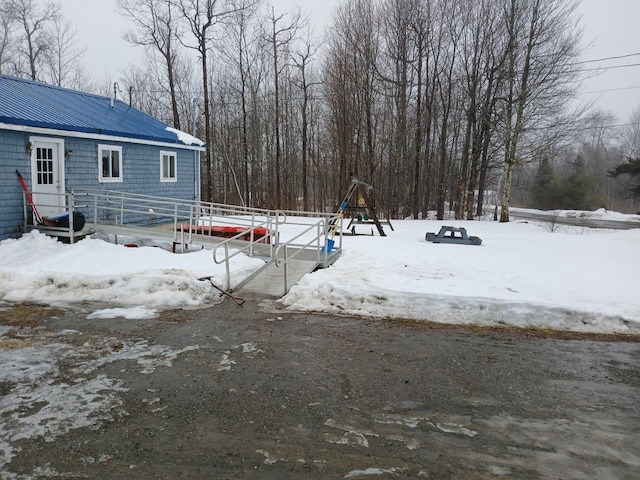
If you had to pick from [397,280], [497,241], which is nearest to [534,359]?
[397,280]

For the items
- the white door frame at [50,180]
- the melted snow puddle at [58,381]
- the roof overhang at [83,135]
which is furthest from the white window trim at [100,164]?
the melted snow puddle at [58,381]

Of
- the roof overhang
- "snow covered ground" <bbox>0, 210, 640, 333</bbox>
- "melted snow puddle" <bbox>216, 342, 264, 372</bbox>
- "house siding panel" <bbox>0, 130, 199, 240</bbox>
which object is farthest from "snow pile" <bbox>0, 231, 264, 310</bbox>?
the roof overhang

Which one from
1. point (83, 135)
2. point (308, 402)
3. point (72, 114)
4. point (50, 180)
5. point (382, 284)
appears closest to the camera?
point (308, 402)

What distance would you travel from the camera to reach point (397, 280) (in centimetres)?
881

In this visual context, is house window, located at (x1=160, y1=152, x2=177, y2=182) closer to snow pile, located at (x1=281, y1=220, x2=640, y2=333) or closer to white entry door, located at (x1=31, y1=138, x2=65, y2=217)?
white entry door, located at (x1=31, y1=138, x2=65, y2=217)

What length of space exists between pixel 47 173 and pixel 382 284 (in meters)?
9.87

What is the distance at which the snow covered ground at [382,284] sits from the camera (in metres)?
7.31

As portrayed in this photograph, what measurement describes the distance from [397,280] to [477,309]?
1799 mm

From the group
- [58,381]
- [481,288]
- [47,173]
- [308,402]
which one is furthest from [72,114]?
[308,402]

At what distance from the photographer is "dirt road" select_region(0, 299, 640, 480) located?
11.0ft

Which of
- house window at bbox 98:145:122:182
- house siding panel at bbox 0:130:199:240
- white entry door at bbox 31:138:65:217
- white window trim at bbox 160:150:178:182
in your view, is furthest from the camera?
white window trim at bbox 160:150:178:182

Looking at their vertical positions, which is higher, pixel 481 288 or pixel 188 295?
pixel 481 288

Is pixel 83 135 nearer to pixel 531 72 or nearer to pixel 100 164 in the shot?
pixel 100 164

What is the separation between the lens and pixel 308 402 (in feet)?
14.3
